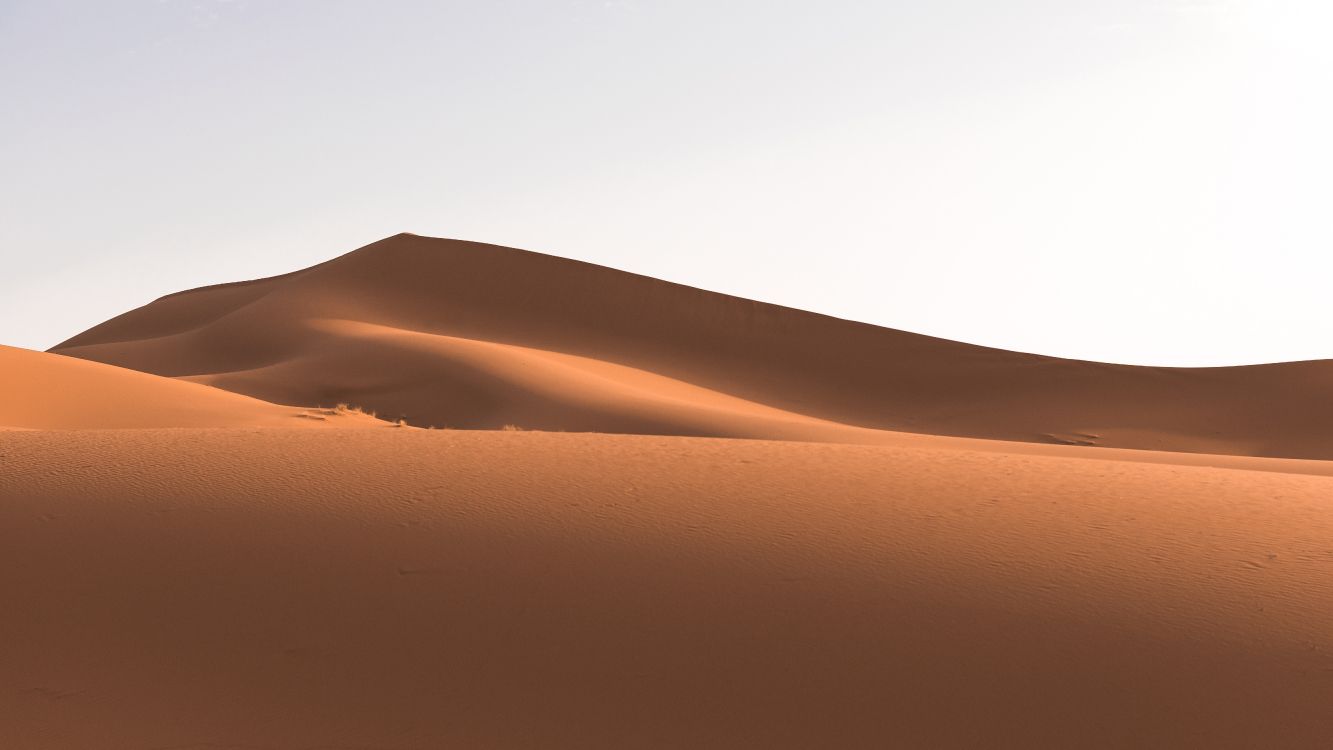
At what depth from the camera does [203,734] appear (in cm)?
482

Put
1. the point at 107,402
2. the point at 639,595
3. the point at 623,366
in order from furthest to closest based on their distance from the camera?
the point at 623,366 → the point at 107,402 → the point at 639,595

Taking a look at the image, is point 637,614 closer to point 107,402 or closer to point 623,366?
point 107,402

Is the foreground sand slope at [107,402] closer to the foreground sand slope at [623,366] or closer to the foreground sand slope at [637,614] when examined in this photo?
the foreground sand slope at [623,366]

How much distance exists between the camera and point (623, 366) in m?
37.8

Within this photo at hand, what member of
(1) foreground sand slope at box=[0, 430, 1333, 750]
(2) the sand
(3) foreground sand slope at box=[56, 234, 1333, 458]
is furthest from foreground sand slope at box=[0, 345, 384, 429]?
(1) foreground sand slope at box=[0, 430, 1333, 750]

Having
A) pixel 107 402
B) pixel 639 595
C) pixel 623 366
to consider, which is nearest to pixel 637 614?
pixel 639 595

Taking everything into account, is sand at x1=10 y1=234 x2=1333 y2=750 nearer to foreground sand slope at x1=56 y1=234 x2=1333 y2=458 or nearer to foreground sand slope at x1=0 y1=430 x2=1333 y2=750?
foreground sand slope at x1=0 y1=430 x2=1333 y2=750

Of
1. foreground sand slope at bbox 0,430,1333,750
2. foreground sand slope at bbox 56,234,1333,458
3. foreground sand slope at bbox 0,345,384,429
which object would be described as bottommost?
foreground sand slope at bbox 0,430,1333,750

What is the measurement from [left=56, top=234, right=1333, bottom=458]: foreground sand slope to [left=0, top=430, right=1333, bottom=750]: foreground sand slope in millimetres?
15473

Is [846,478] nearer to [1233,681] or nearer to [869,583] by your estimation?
[869,583]

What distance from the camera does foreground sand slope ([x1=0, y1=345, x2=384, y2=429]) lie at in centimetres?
1816

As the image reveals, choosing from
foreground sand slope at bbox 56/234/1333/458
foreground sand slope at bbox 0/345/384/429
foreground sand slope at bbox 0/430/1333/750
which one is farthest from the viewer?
foreground sand slope at bbox 56/234/1333/458

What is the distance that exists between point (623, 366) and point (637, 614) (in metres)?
32.2

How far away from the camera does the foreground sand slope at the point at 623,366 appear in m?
27.5
